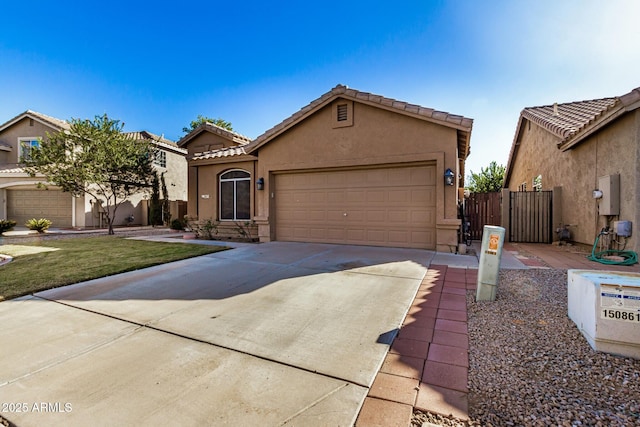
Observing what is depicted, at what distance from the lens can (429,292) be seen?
4734 mm

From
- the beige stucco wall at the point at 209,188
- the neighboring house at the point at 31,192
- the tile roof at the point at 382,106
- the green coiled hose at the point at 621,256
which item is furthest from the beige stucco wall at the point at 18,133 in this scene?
the green coiled hose at the point at 621,256

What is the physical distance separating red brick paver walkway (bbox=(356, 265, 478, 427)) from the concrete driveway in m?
0.12

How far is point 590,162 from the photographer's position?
28.5ft

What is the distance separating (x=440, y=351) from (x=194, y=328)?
2775 mm

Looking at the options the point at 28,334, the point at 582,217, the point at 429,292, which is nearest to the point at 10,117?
the point at 28,334

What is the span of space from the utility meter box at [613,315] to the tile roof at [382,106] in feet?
19.4

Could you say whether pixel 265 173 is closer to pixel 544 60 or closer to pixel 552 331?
pixel 552 331

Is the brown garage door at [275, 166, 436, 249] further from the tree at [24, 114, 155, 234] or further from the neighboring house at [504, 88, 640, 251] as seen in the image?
the tree at [24, 114, 155, 234]

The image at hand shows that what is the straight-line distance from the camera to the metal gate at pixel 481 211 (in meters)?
11.7

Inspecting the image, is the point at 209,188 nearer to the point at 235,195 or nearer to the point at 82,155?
the point at 235,195

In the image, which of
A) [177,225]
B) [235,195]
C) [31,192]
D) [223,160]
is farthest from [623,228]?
[31,192]

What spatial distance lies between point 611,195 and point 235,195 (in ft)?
38.2

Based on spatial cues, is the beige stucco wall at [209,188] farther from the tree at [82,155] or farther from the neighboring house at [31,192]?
the neighboring house at [31,192]

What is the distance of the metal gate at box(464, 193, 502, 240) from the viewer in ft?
38.5
